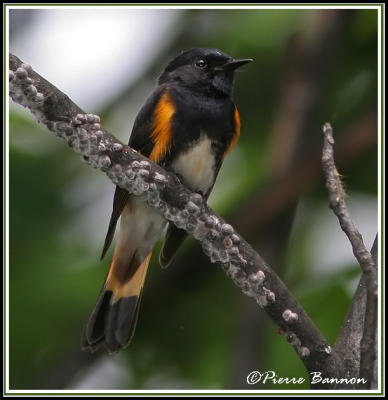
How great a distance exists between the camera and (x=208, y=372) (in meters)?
3.77

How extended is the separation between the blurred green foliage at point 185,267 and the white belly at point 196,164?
59cm

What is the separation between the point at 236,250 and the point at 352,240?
47 cm

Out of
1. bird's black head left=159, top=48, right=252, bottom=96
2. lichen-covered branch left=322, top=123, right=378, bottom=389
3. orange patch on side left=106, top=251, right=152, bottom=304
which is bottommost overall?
orange patch on side left=106, top=251, right=152, bottom=304

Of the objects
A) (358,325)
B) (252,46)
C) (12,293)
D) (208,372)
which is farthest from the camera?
(252,46)

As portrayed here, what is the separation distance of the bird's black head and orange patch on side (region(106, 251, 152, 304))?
98 centimetres

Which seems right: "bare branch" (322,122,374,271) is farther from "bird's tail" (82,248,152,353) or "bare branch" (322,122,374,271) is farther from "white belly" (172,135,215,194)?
"bird's tail" (82,248,152,353)

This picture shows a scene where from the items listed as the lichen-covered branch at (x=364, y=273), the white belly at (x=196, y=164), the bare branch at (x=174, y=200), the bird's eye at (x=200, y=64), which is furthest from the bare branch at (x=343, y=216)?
the bird's eye at (x=200, y=64)

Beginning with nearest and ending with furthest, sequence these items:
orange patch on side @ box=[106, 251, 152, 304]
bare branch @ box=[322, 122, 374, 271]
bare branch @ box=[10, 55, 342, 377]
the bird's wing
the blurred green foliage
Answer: bare branch @ box=[322, 122, 374, 271] → bare branch @ box=[10, 55, 342, 377] → the bird's wing → orange patch on side @ box=[106, 251, 152, 304] → the blurred green foliage

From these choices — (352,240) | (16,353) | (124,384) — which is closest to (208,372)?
(124,384)

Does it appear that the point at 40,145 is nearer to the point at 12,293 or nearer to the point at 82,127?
the point at 12,293

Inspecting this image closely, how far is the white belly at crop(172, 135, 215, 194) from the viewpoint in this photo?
3.29m

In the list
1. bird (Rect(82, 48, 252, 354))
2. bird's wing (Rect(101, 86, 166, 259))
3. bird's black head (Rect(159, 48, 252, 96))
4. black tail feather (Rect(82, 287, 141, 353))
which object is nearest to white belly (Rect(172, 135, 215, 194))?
bird (Rect(82, 48, 252, 354))

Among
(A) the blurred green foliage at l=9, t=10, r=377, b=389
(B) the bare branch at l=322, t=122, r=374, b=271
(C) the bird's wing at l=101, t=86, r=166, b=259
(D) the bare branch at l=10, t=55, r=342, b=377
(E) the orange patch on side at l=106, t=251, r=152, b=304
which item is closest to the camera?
(B) the bare branch at l=322, t=122, r=374, b=271

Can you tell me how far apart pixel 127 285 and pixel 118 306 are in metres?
0.17
